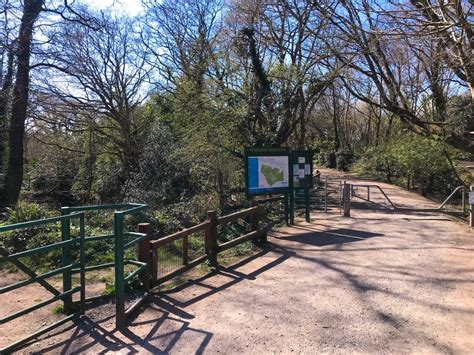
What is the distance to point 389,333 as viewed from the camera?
457 cm

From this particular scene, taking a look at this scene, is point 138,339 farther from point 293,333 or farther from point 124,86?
point 124,86

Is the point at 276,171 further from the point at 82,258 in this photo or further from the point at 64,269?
the point at 64,269

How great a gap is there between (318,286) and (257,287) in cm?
87

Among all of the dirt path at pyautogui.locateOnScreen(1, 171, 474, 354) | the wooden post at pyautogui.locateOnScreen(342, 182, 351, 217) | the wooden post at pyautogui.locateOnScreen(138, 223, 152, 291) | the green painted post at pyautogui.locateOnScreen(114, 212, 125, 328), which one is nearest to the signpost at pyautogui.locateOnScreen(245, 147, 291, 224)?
the dirt path at pyautogui.locateOnScreen(1, 171, 474, 354)

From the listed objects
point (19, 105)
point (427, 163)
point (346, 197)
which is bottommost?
point (346, 197)

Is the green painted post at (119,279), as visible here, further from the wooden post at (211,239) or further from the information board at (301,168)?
the information board at (301,168)

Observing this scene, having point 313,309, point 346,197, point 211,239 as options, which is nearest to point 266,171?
point 211,239

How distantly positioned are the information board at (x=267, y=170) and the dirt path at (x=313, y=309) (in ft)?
6.40

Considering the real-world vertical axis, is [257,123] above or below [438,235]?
above

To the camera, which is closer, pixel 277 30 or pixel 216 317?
pixel 216 317

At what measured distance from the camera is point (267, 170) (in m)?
10.4

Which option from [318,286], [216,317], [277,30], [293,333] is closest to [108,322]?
[216,317]

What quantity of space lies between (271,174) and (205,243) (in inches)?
142

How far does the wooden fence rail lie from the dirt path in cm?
35
